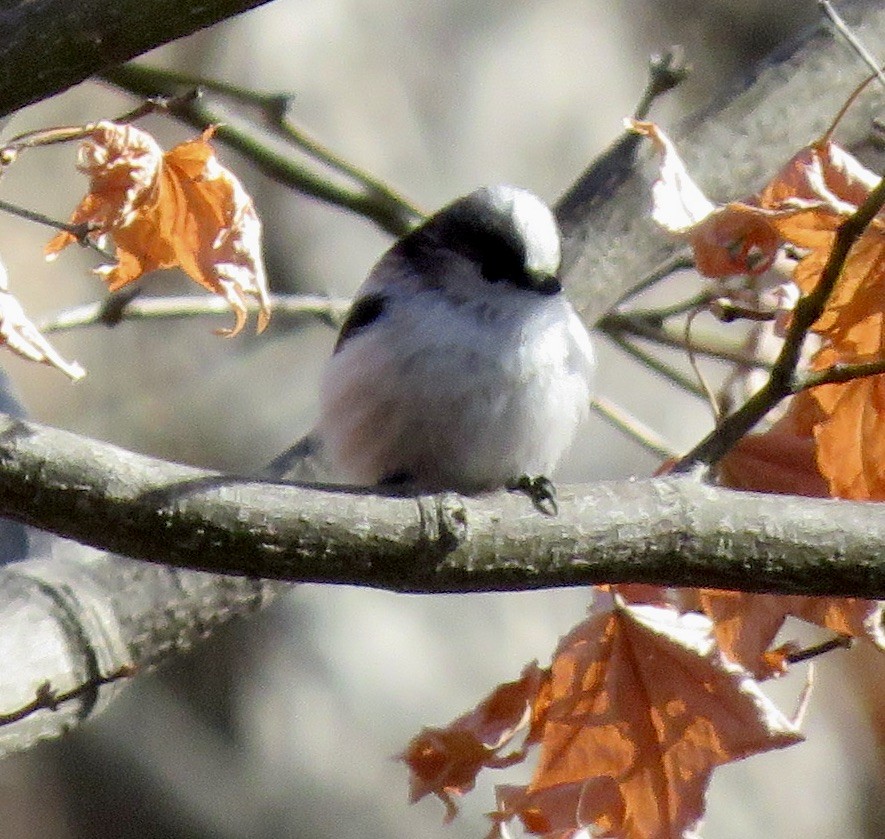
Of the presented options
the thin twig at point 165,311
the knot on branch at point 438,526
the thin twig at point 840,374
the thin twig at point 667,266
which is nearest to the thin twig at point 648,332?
the thin twig at point 667,266

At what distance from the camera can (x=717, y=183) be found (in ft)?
8.30

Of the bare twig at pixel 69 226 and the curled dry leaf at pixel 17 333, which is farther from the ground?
the bare twig at pixel 69 226

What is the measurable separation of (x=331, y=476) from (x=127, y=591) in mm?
418

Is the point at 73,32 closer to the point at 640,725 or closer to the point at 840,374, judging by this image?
the point at 840,374

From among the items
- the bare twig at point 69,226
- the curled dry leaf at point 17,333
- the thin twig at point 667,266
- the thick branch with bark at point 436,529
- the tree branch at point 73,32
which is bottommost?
the thick branch with bark at point 436,529

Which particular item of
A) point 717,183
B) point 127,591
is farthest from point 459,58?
point 127,591

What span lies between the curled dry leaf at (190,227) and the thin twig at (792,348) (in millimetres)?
498

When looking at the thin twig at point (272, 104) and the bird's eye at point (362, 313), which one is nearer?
the bird's eye at point (362, 313)

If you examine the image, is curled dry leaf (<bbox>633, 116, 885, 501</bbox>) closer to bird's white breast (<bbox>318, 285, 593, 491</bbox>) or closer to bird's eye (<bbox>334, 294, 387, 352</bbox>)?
bird's white breast (<bbox>318, 285, 593, 491</bbox>)

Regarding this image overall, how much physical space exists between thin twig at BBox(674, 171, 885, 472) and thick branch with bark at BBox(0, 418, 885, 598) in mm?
77

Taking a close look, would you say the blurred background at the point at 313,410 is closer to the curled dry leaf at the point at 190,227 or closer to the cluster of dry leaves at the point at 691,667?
the cluster of dry leaves at the point at 691,667

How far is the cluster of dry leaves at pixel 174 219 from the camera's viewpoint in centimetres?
156

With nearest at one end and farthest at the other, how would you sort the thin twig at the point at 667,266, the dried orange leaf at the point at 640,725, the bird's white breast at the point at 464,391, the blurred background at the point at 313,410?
the dried orange leaf at the point at 640,725
the bird's white breast at the point at 464,391
the thin twig at the point at 667,266
the blurred background at the point at 313,410

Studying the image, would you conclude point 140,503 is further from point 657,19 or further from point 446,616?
Result: point 657,19
